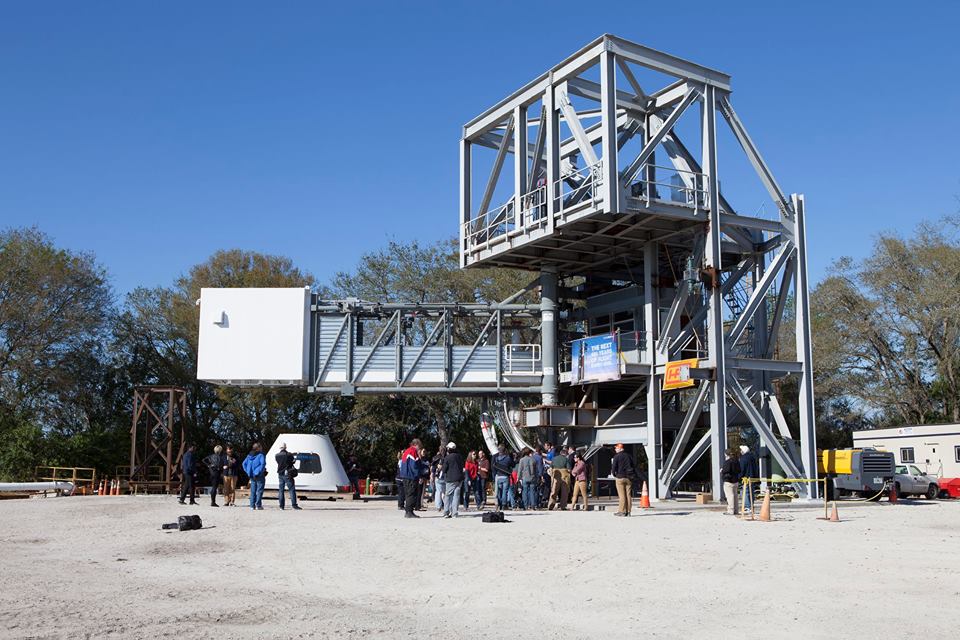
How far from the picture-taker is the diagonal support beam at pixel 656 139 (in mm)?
27516

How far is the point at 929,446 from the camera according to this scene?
1427 inches

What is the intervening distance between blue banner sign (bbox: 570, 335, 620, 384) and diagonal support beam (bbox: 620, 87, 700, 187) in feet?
18.3

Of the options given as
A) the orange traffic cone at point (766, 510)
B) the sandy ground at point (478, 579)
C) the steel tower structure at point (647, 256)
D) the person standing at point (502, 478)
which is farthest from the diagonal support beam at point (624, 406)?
the sandy ground at point (478, 579)

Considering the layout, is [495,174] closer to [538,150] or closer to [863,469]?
[538,150]

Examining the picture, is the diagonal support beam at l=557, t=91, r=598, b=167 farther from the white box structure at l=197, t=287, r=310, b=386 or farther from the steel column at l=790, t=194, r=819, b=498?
the white box structure at l=197, t=287, r=310, b=386

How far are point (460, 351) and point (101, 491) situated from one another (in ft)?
48.2

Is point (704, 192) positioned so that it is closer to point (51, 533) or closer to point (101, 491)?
point (51, 533)

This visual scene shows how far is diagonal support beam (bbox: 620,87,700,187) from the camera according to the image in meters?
27.5

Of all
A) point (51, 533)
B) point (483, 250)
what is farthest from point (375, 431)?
point (51, 533)

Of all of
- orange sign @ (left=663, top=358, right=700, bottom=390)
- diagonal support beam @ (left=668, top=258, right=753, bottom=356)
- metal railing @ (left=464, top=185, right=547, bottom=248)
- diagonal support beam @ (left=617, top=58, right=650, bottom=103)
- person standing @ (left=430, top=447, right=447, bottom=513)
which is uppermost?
diagonal support beam @ (left=617, top=58, right=650, bottom=103)

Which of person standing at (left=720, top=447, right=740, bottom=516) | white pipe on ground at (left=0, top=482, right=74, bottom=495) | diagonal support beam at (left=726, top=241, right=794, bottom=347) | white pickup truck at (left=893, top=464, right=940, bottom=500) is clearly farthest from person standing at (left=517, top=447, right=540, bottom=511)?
white pipe on ground at (left=0, top=482, right=74, bottom=495)

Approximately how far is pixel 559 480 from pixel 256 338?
14.6 m

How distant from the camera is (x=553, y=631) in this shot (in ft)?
28.9

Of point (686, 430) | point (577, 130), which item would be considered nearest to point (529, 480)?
point (686, 430)
